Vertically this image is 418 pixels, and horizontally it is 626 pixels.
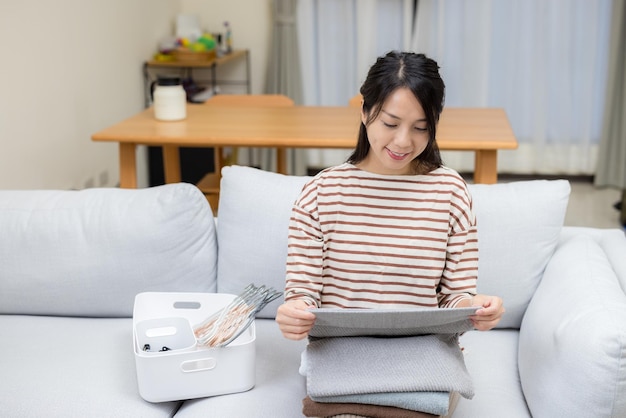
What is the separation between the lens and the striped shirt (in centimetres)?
146

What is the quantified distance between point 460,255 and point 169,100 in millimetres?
1899

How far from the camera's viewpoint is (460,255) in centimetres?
148

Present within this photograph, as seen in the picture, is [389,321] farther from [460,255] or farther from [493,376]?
[493,376]

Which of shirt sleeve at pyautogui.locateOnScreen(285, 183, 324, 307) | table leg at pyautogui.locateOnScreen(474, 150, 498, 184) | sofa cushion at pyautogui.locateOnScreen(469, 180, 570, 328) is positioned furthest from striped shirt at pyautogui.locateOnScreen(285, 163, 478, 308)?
table leg at pyautogui.locateOnScreen(474, 150, 498, 184)

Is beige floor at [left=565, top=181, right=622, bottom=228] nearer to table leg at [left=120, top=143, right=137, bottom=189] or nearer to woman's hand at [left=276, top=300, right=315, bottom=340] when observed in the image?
table leg at [left=120, top=143, right=137, bottom=189]

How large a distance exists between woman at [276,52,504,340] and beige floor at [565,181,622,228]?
2.72 m

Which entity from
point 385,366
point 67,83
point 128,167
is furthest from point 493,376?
point 67,83

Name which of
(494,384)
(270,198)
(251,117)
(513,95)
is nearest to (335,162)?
(513,95)

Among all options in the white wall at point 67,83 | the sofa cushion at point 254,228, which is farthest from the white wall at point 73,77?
the sofa cushion at point 254,228

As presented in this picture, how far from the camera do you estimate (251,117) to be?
3.20 metres

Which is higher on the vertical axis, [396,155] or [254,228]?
[396,155]

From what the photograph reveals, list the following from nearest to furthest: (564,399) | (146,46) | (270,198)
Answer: (564,399) < (270,198) < (146,46)

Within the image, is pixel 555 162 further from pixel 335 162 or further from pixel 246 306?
pixel 246 306

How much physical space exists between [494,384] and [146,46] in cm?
341
